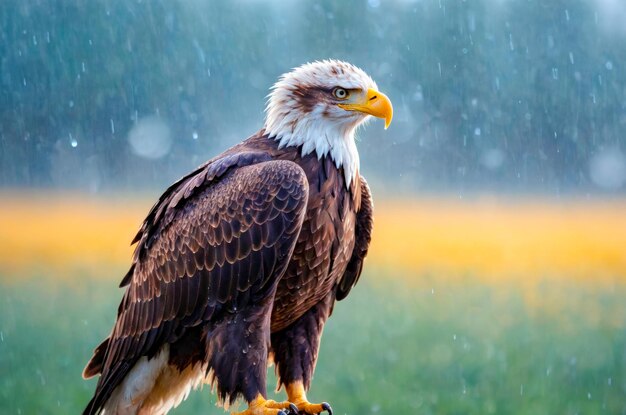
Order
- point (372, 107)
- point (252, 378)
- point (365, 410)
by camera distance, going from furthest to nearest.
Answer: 1. point (365, 410)
2. point (372, 107)
3. point (252, 378)

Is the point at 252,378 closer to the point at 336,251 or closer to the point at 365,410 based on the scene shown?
the point at 336,251

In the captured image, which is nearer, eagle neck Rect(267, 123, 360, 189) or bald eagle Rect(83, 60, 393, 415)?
bald eagle Rect(83, 60, 393, 415)

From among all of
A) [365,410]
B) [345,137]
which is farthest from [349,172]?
[365,410]

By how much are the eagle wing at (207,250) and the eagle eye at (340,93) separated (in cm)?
35

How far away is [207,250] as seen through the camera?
3057mm

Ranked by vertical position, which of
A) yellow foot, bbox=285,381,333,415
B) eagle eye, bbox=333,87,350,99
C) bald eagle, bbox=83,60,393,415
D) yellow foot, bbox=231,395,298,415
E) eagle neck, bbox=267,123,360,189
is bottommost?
yellow foot, bbox=285,381,333,415

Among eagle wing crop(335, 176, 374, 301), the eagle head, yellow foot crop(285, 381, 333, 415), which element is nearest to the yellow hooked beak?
the eagle head

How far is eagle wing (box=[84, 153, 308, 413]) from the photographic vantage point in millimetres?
2936

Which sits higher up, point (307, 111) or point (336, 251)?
point (307, 111)

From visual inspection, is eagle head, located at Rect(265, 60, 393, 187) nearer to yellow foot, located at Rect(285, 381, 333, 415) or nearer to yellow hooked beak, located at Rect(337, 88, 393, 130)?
yellow hooked beak, located at Rect(337, 88, 393, 130)

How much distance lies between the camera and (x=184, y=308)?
309cm

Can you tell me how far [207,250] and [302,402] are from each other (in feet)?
2.22

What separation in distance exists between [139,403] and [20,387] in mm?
2623

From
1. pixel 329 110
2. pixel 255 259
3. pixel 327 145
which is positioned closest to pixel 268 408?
pixel 255 259
